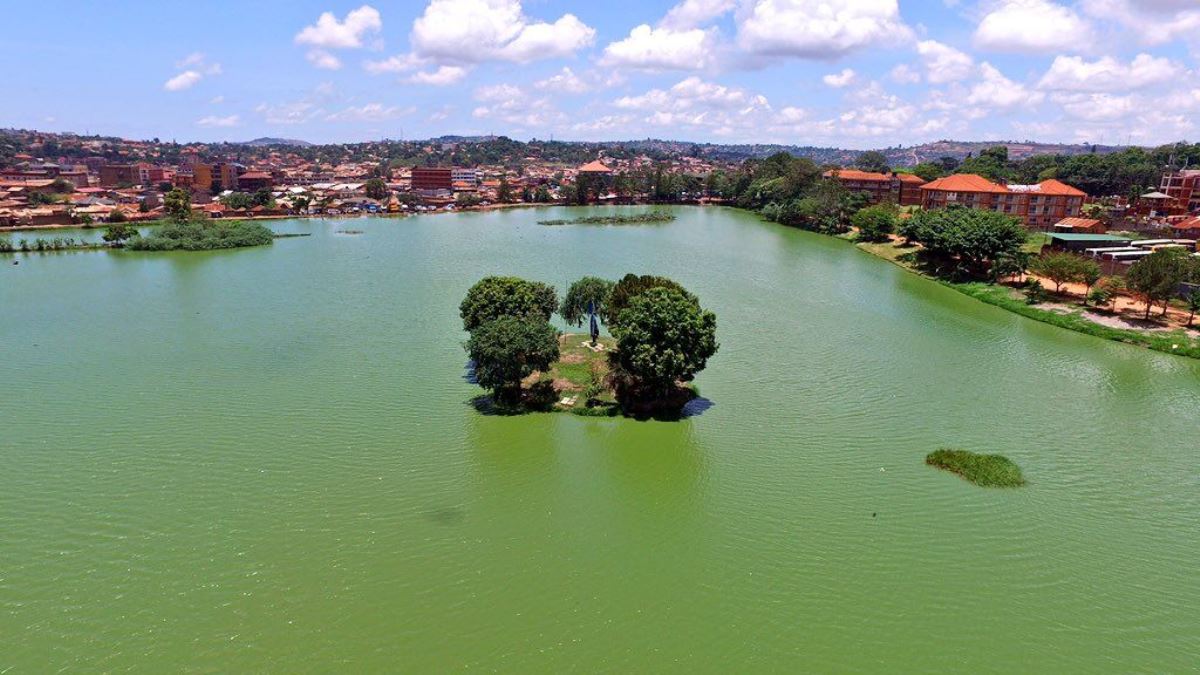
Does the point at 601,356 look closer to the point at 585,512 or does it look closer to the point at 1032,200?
the point at 585,512

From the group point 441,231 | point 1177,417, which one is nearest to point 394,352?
point 1177,417

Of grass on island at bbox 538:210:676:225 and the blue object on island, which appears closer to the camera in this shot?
the blue object on island

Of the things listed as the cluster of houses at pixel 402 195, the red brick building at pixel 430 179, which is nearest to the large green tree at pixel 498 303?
the cluster of houses at pixel 402 195

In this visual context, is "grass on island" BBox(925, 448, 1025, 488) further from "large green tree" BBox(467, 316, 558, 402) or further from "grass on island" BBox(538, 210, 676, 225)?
"grass on island" BBox(538, 210, 676, 225)

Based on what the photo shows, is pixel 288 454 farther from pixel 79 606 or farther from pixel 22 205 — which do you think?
pixel 22 205

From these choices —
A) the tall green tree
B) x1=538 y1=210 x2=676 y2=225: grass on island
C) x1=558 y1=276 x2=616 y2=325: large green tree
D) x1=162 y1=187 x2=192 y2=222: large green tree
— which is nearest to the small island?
x1=558 y1=276 x2=616 y2=325: large green tree

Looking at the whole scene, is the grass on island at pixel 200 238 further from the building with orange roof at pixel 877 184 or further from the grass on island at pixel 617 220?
the building with orange roof at pixel 877 184
